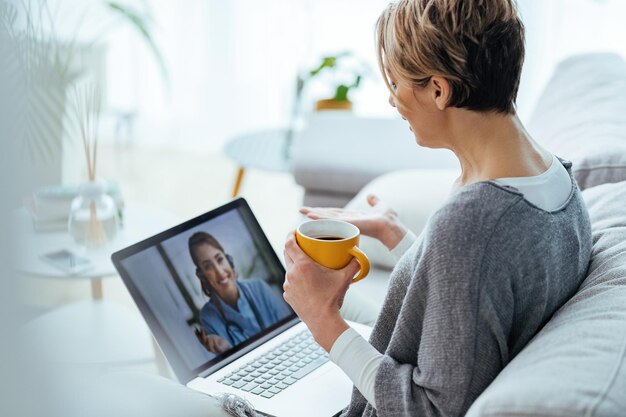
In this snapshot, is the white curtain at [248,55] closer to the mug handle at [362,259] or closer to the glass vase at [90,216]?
the glass vase at [90,216]

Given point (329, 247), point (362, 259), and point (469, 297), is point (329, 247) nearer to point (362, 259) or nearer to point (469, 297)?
point (362, 259)

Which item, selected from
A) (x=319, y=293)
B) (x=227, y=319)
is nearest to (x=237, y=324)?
(x=227, y=319)

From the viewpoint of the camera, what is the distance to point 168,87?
3801mm

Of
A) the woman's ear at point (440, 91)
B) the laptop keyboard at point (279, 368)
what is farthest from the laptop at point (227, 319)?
the woman's ear at point (440, 91)

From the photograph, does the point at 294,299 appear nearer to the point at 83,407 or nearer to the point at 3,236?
the point at 83,407

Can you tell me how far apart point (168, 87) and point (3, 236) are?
136 inches

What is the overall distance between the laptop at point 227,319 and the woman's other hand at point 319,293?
0.17m

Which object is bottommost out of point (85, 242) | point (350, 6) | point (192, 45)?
point (85, 242)

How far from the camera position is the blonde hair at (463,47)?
35.4 inches

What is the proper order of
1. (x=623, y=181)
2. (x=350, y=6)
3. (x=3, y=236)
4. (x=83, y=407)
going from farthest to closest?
(x=350, y=6) → (x=623, y=181) → (x=83, y=407) → (x=3, y=236)

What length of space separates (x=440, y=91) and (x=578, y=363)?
357 mm

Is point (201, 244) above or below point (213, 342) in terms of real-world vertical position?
above

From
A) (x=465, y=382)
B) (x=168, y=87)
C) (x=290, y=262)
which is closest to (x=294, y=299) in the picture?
(x=290, y=262)

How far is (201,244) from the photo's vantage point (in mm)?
1268
